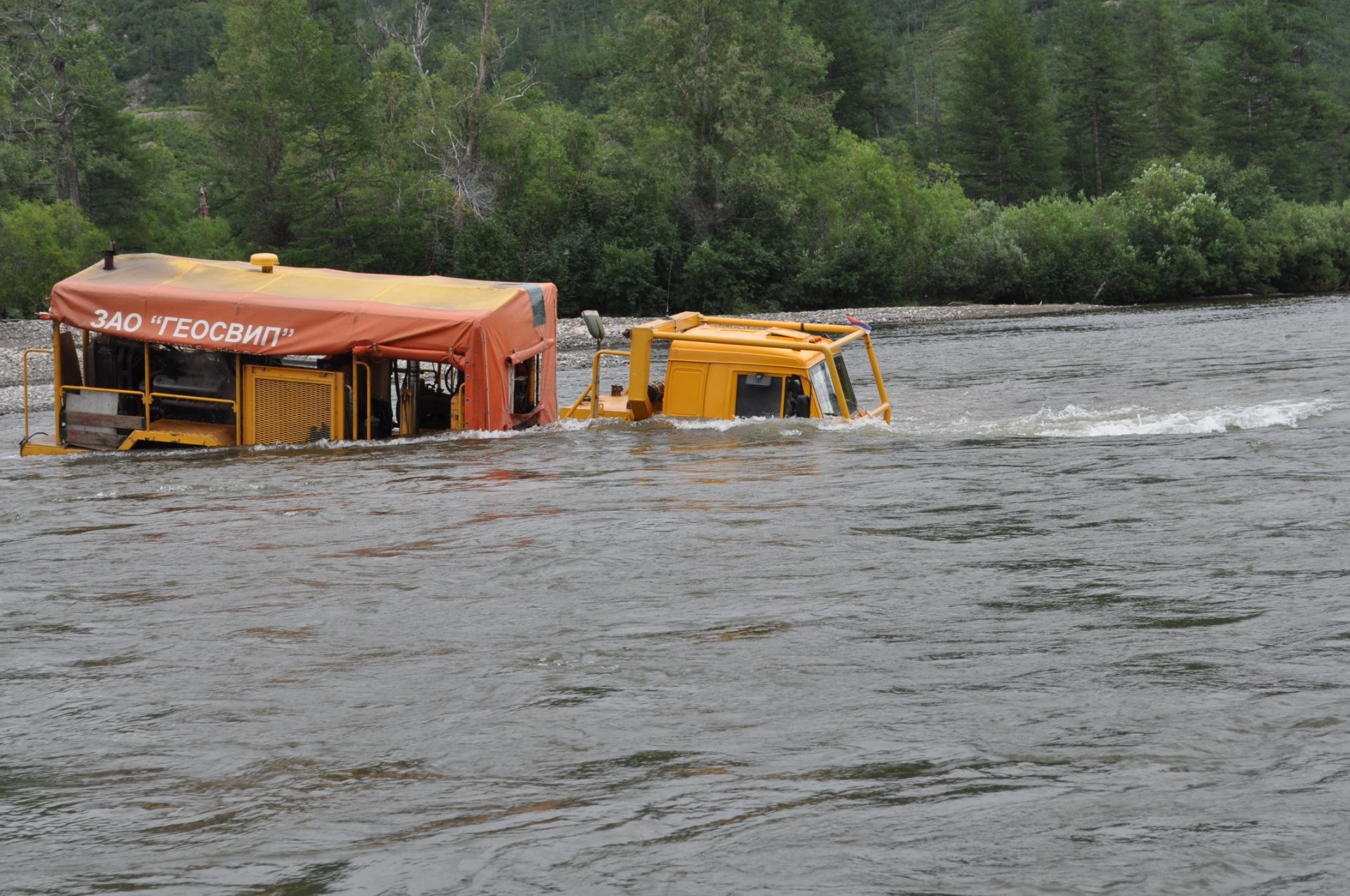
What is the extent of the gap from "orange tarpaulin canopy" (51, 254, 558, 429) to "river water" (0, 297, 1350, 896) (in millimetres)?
2241

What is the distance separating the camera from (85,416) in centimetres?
1994

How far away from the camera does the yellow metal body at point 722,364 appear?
17781 mm

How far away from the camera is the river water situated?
6.50m

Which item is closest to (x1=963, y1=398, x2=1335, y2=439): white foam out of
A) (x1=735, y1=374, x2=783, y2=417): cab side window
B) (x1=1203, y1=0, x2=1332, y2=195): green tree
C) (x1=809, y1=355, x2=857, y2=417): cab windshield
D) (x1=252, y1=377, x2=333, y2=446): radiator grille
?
(x1=809, y1=355, x2=857, y2=417): cab windshield

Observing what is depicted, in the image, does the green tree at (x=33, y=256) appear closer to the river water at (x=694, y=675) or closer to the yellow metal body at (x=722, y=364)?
the river water at (x=694, y=675)

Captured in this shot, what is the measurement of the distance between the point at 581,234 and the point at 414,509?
166ft

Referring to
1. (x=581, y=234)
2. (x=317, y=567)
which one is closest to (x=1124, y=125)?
(x=581, y=234)

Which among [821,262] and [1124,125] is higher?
[1124,125]

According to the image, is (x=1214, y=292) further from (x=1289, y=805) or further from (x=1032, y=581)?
(x=1289, y=805)

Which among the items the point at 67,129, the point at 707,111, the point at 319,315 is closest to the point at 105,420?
the point at 319,315

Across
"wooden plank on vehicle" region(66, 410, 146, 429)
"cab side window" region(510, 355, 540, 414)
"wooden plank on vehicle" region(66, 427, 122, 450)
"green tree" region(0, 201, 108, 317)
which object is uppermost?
"green tree" region(0, 201, 108, 317)

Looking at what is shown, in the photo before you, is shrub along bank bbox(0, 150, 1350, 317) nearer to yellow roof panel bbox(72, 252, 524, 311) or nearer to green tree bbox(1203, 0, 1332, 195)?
green tree bbox(1203, 0, 1332, 195)

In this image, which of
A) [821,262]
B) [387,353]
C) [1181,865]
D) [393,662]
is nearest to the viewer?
[1181,865]

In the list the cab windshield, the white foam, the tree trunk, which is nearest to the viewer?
the cab windshield
